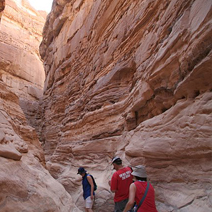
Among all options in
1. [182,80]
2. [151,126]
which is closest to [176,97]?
[182,80]

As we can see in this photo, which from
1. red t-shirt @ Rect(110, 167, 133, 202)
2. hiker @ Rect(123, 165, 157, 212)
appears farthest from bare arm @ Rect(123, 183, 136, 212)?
red t-shirt @ Rect(110, 167, 133, 202)

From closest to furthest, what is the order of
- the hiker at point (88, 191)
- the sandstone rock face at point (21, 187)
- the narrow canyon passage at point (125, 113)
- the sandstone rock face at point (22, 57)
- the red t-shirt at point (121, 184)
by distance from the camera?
the sandstone rock face at point (21, 187)
the narrow canyon passage at point (125, 113)
the red t-shirt at point (121, 184)
the hiker at point (88, 191)
the sandstone rock face at point (22, 57)

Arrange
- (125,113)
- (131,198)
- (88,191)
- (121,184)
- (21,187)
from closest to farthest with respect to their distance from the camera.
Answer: (131,198) < (21,187) < (121,184) < (88,191) < (125,113)

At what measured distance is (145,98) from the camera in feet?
14.2

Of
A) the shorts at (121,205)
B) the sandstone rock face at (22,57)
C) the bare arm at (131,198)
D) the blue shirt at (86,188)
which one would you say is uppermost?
the sandstone rock face at (22,57)

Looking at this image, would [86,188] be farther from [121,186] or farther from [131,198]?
[131,198]

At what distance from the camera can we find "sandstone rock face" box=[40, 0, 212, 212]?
2.69 meters


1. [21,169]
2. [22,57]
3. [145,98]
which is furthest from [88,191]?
[22,57]

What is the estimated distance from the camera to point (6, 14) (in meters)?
26.0

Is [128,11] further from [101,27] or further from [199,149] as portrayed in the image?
[199,149]

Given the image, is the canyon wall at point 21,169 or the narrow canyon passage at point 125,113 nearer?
the canyon wall at point 21,169

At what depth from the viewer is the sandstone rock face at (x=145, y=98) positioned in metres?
2.69

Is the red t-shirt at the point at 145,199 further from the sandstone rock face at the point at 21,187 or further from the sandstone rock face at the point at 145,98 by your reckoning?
the sandstone rock face at the point at 21,187

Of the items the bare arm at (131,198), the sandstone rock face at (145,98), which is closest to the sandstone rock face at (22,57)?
the sandstone rock face at (145,98)
